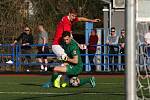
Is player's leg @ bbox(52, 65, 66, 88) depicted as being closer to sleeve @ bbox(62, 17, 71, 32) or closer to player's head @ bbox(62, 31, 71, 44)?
player's head @ bbox(62, 31, 71, 44)

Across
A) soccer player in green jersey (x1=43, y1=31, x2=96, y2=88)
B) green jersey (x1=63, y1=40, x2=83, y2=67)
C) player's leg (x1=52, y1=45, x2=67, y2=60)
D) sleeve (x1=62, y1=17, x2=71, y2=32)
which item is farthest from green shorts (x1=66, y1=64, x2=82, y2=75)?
sleeve (x1=62, y1=17, x2=71, y2=32)

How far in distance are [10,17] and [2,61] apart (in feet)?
14.3

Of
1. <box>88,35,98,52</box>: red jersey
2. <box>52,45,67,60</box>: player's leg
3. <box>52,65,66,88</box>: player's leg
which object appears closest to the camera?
<box>52,65,66,88</box>: player's leg

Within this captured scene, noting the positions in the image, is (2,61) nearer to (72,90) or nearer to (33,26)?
(33,26)

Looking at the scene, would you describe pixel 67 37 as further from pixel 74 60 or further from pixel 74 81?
pixel 74 81

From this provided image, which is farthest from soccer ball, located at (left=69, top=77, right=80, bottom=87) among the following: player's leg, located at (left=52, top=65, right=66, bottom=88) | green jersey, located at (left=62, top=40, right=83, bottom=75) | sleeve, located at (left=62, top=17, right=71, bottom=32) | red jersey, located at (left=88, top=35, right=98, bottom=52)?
red jersey, located at (left=88, top=35, right=98, bottom=52)

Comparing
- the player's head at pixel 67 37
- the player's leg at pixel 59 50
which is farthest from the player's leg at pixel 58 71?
the player's head at pixel 67 37

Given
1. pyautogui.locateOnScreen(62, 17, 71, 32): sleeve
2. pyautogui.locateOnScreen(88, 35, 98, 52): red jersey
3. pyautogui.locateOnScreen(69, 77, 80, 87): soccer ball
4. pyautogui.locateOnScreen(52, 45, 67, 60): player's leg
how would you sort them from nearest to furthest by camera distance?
pyautogui.locateOnScreen(69, 77, 80, 87): soccer ball
pyautogui.locateOnScreen(52, 45, 67, 60): player's leg
pyautogui.locateOnScreen(62, 17, 71, 32): sleeve
pyautogui.locateOnScreen(88, 35, 98, 52): red jersey

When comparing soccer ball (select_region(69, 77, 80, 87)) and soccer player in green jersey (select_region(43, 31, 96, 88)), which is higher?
soccer player in green jersey (select_region(43, 31, 96, 88))

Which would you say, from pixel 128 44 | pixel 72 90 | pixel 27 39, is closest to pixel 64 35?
pixel 72 90

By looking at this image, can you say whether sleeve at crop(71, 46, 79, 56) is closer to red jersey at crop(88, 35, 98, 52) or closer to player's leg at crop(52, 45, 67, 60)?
player's leg at crop(52, 45, 67, 60)

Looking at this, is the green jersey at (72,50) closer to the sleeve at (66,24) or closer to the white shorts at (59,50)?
the white shorts at (59,50)

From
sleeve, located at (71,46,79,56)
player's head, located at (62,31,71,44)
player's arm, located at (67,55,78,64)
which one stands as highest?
player's head, located at (62,31,71,44)

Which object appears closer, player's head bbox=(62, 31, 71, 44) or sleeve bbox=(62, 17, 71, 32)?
player's head bbox=(62, 31, 71, 44)
